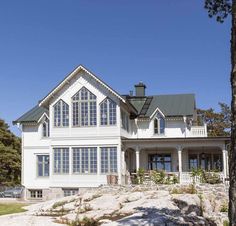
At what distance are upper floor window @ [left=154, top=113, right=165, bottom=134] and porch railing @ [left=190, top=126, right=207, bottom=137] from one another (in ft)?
7.83

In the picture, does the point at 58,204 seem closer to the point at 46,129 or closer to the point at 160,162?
the point at 160,162

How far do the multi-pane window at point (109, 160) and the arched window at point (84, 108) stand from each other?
2.31 meters

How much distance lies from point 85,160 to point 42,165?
5533mm

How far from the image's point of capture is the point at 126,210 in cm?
1783

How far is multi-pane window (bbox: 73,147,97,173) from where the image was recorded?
30312 mm

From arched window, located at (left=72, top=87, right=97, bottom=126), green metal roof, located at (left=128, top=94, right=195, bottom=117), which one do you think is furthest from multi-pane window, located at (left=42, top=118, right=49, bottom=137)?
green metal roof, located at (left=128, top=94, right=195, bottom=117)

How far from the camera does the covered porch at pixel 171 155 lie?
100ft

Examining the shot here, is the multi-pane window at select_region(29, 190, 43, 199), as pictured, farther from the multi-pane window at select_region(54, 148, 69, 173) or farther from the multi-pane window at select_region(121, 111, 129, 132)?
the multi-pane window at select_region(121, 111, 129, 132)

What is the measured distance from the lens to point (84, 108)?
31062mm

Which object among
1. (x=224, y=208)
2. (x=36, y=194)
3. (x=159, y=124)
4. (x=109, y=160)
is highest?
(x=159, y=124)

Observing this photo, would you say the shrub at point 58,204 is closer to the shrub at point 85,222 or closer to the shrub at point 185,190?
the shrub at point 85,222

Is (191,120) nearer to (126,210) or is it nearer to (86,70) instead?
(86,70)

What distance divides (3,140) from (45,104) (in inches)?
726

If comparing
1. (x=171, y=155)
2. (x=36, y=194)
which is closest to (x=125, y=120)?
(x=171, y=155)
